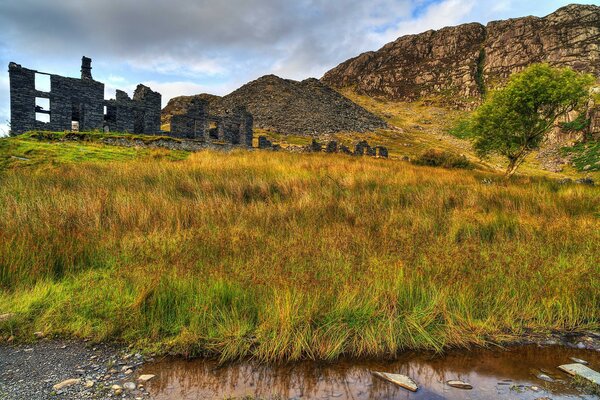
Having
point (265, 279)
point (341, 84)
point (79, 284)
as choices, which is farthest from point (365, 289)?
point (341, 84)

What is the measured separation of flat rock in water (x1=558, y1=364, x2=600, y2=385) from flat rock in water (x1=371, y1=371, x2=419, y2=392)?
1.39 m

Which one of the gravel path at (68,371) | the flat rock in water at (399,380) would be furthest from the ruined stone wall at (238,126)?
the flat rock in water at (399,380)

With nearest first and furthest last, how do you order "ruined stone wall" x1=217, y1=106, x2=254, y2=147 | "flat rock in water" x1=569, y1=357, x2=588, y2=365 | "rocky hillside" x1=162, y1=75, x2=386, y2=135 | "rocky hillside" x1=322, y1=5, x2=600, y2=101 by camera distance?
"flat rock in water" x1=569, y1=357, x2=588, y2=365
"ruined stone wall" x1=217, y1=106, x2=254, y2=147
"rocky hillside" x1=162, y1=75, x2=386, y2=135
"rocky hillside" x1=322, y1=5, x2=600, y2=101

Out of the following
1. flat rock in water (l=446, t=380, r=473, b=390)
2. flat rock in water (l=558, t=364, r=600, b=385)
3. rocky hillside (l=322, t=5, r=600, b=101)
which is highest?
rocky hillside (l=322, t=5, r=600, b=101)

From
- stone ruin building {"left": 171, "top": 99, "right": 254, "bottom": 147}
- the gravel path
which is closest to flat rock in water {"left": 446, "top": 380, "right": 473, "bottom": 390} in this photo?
the gravel path

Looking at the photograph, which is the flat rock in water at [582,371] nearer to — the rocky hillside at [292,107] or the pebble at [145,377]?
the pebble at [145,377]

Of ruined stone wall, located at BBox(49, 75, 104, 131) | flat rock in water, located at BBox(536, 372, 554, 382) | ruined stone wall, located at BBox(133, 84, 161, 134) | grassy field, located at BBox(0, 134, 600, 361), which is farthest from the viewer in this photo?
ruined stone wall, located at BBox(133, 84, 161, 134)

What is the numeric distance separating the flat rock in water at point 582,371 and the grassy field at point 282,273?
534 millimetres

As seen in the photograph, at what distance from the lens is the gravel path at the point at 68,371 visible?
2406 millimetres

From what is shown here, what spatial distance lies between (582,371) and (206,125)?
2445cm

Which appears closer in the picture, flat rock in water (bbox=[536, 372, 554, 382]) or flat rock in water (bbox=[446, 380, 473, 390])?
flat rock in water (bbox=[446, 380, 473, 390])

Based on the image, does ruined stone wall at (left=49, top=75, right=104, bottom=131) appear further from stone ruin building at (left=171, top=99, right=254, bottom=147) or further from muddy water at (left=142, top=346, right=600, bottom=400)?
Result: muddy water at (left=142, top=346, right=600, bottom=400)

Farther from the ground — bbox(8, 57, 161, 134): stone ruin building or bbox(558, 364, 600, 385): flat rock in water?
bbox(8, 57, 161, 134): stone ruin building

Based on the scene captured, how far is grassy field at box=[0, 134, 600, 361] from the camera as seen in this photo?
10.4ft
